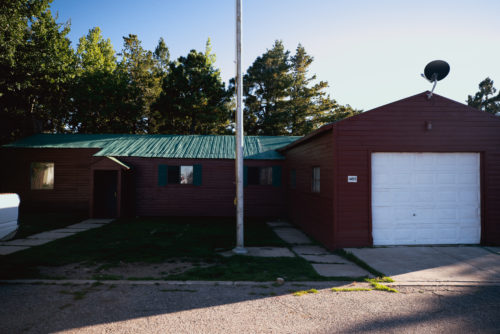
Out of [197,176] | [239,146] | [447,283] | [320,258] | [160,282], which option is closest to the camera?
[447,283]

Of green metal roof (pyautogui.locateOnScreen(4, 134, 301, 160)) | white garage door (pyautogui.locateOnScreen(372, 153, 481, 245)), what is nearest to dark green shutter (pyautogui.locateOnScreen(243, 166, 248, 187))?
green metal roof (pyautogui.locateOnScreen(4, 134, 301, 160))

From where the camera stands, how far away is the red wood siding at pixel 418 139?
7785 millimetres

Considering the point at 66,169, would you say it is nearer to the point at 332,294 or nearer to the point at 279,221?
the point at 279,221

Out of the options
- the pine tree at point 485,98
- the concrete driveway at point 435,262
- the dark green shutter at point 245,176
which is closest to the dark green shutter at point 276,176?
the dark green shutter at point 245,176

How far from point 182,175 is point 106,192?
363 centimetres

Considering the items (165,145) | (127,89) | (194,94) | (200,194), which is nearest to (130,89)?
(127,89)

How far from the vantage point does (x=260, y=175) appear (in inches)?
570

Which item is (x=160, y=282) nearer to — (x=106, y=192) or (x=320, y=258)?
(x=320, y=258)

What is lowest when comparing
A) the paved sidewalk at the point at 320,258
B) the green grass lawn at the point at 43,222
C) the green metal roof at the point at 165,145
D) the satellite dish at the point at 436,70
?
the paved sidewalk at the point at 320,258

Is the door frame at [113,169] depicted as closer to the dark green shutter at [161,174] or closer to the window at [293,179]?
the dark green shutter at [161,174]

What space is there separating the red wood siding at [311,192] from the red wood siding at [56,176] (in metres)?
10.5

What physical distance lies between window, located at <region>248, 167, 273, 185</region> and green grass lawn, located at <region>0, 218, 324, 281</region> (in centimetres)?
333

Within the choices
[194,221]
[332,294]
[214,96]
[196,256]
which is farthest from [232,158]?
[214,96]

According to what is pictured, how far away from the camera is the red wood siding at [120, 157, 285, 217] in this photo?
14148mm
